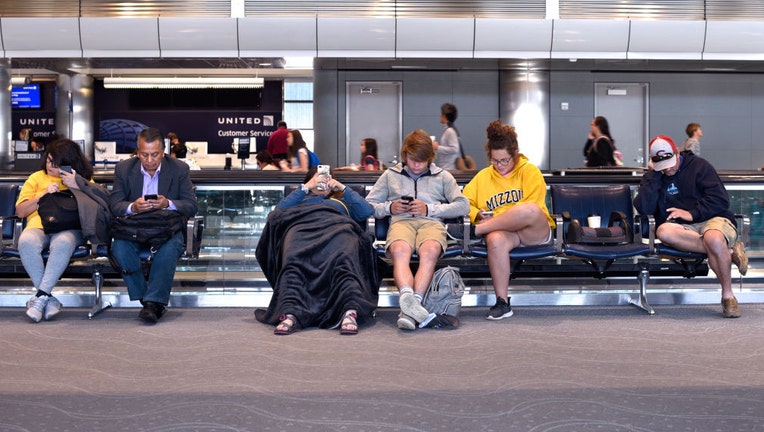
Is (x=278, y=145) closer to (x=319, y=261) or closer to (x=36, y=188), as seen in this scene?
(x=36, y=188)

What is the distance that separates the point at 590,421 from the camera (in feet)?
10.4

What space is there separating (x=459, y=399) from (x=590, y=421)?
0.54m

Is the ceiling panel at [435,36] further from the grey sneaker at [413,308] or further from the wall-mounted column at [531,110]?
the grey sneaker at [413,308]

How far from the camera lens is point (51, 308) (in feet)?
18.5

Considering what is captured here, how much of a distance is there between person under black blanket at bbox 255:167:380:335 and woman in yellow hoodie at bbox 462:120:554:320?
2.38ft

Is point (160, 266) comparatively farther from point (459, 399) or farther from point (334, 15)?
point (334, 15)

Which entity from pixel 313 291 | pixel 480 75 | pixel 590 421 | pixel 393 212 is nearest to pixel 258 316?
pixel 313 291

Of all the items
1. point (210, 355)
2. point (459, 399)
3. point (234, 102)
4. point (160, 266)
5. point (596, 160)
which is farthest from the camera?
point (234, 102)

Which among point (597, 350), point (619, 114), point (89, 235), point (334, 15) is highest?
point (334, 15)

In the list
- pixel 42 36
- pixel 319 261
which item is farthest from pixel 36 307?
pixel 42 36

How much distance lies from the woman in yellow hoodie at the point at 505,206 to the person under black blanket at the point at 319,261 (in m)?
0.73

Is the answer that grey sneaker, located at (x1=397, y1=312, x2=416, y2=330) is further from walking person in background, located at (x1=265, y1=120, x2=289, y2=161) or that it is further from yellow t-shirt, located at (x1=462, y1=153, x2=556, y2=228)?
walking person in background, located at (x1=265, y1=120, x2=289, y2=161)

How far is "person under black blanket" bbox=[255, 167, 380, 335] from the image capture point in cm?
528

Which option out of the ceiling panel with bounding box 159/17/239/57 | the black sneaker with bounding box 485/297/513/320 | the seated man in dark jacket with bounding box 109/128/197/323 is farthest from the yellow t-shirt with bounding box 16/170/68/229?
the ceiling panel with bounding box 159/17/239/57
